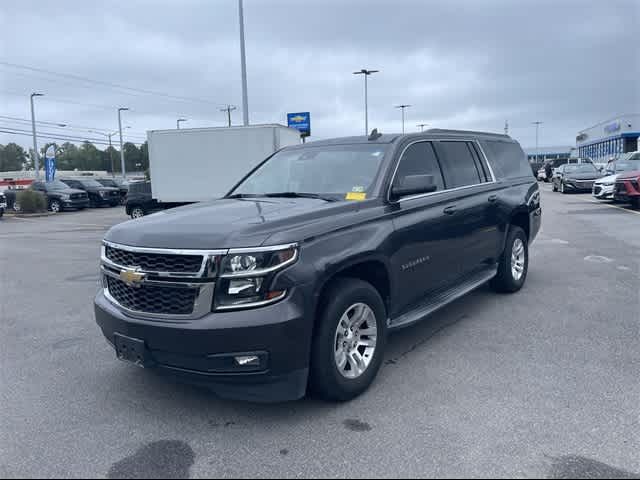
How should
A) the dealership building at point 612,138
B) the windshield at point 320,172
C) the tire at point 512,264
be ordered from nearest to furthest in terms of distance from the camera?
the windshield at point 320,172
the tire at point 512,264
the dealership building at point 612,138

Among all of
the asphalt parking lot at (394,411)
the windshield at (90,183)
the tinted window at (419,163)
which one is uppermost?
the tinted window at (419,163)

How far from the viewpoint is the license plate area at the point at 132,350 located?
341cm

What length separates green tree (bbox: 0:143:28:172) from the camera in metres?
127

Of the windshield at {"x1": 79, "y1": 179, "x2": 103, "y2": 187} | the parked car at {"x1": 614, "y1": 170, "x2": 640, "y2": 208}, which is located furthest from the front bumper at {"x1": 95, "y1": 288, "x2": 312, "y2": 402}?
the windshield at {"x1": 79, "y1": 179, "x2": 103, "y2": 187}

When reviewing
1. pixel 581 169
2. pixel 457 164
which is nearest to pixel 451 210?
pixel 457 164

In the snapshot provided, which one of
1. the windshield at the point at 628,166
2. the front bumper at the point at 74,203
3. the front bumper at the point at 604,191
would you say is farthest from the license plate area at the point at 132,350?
the front bumper at the point at 74,203

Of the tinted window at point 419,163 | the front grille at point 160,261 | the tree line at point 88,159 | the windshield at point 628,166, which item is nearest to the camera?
the front grille at point 160,261

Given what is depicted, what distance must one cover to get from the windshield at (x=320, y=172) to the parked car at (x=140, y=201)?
51.6 ft

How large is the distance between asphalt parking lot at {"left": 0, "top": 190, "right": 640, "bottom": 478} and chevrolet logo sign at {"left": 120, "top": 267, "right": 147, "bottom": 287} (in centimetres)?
93

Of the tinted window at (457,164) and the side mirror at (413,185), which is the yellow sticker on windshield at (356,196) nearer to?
the side mirror at (413,185)

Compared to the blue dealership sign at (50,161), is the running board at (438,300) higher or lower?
lower

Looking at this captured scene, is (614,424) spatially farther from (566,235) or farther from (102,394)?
(566,235)

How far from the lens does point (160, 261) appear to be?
341 centimetres

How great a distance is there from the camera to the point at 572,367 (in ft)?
14.0
